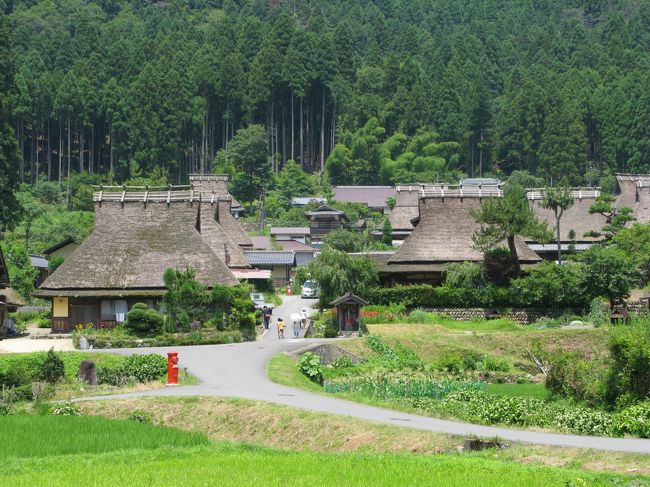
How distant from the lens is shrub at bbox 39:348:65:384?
33.6 m

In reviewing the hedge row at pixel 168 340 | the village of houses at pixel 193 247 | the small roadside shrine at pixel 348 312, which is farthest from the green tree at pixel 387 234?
the hedge row at pixel 168 340

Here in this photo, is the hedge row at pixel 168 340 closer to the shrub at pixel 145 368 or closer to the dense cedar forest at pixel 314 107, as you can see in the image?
the shrub at pixel 145 368

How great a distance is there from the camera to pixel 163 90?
99312 mm

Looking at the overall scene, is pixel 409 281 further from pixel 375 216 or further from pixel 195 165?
pixel 195 165

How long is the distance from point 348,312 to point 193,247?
7.66 m

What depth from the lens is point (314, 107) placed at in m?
114

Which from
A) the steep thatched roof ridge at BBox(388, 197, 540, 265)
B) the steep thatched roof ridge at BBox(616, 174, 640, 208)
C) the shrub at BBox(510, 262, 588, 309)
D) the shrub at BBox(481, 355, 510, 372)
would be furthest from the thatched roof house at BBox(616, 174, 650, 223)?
the shrub at BBox(481, 355, 510, 372)

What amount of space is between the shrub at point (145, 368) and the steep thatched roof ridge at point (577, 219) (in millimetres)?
37826

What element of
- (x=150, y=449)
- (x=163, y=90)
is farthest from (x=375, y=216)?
(x=150, y=449)

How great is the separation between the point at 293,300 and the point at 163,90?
136 feet

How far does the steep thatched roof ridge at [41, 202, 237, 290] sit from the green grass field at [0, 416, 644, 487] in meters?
23.5

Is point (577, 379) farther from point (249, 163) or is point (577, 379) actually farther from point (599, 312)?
point (249, 163)

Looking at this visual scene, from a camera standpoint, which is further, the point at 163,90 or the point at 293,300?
the point at 163,90

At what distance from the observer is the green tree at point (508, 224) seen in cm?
5272
